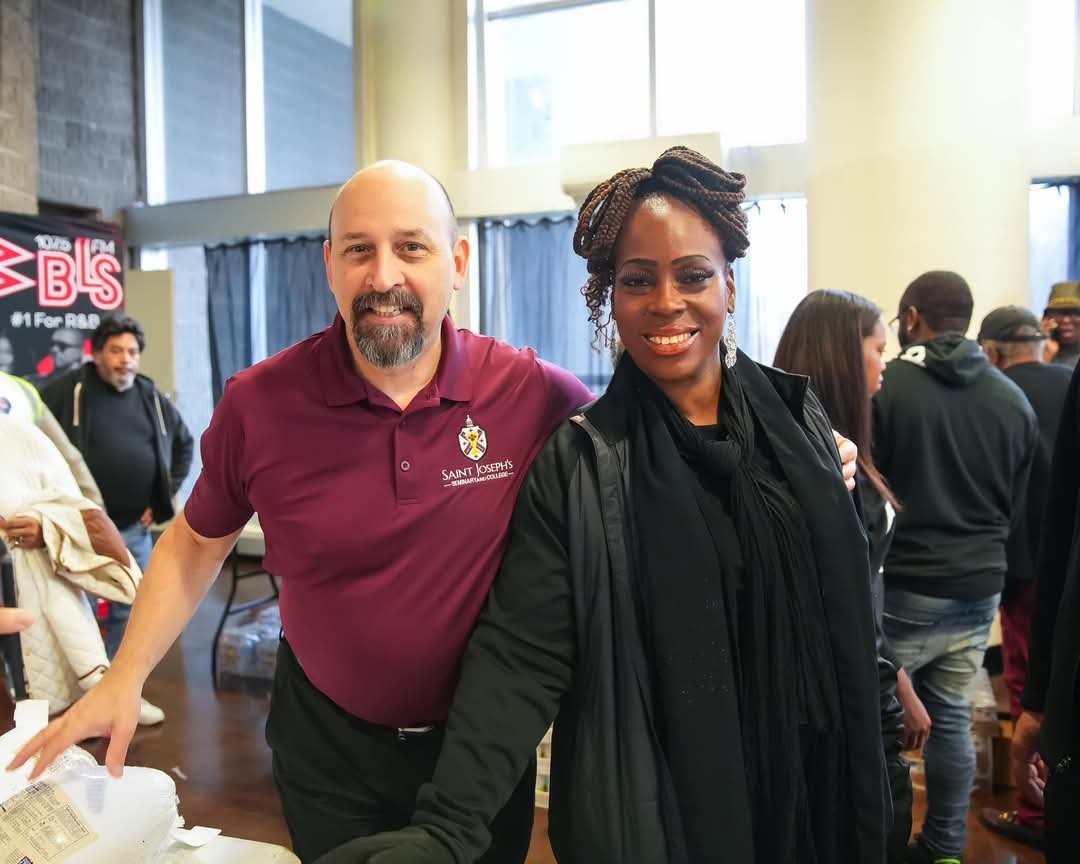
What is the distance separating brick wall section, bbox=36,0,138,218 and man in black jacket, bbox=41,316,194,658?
2.99 metres

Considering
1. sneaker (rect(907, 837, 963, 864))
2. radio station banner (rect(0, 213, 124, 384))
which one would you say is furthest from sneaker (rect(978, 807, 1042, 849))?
radio station banner (rect(0, 213, 124, 384))

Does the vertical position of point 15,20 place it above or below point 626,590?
above

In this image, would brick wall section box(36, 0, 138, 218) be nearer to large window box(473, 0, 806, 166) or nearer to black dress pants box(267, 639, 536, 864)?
large window box(473, 0, 806, 166)

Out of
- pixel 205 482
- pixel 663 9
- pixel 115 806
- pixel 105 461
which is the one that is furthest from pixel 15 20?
pixel 115 806

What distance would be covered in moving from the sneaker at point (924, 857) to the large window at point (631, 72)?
367 cm

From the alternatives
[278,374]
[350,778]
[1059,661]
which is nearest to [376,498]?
[278,374]

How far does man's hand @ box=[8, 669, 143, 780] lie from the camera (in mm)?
1125

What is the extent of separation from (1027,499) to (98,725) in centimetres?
255

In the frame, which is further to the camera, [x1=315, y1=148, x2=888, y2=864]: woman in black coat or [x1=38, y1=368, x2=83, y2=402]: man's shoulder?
[x1=38, y1=368, x2=83, y2=402]: man's shoulder

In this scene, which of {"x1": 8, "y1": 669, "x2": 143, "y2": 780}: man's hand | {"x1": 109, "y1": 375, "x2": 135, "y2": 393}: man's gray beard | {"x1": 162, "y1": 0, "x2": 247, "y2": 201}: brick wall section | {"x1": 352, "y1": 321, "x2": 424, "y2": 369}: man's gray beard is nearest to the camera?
{"x1": 8, "y1": 669, "x2": 143, "y2": 780}: man's hand

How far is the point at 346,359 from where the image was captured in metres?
1.34

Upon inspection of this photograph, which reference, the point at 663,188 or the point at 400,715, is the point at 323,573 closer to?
the point at 400,715

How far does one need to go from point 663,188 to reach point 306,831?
1086 mm

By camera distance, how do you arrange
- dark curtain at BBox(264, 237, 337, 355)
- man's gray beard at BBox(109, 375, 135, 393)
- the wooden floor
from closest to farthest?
the wooden floor, man's gray beard at BBox(109, 375, 135, 393), dark curtain at BBox(264, 237, 337, 355)
